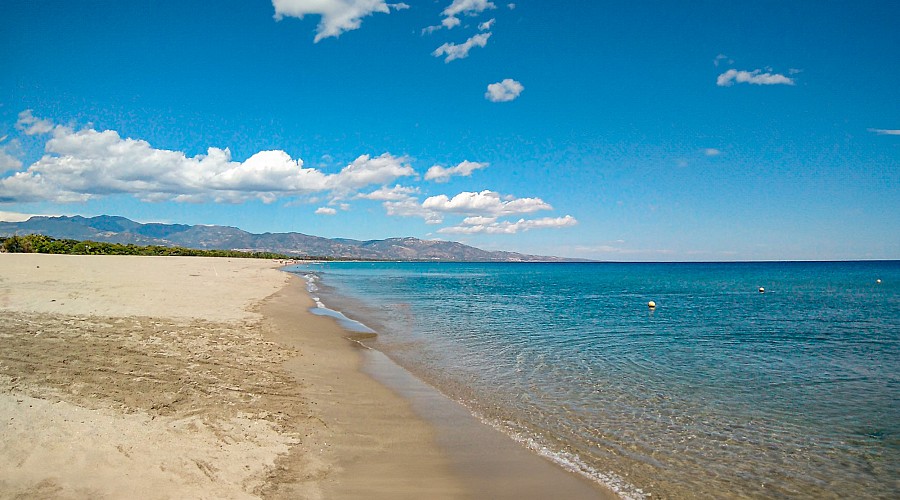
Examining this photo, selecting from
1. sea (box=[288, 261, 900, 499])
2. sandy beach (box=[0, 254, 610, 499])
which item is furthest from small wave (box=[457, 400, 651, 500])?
sandy beach (box=[0, 254, 610, 499])

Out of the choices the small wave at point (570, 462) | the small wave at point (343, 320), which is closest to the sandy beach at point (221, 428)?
the small wave at point (570, 462)

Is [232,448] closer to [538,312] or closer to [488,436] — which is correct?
[488,436]

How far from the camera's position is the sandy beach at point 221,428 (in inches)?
236

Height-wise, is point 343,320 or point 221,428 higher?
point 221,428

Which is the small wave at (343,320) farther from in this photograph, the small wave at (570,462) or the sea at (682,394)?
the small wave at (570,462)

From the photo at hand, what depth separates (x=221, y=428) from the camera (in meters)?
7.89

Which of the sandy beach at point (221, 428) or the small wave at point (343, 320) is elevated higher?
the sandy beach at point (221, 428)

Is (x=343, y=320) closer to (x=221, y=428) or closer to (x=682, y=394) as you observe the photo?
(x=682, y=394)

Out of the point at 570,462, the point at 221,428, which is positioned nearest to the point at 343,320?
the point at 221,428

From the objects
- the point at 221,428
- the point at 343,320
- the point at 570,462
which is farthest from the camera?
the point at 343,320

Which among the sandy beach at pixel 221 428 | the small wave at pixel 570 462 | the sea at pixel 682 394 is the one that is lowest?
the sea at pixel 682 394

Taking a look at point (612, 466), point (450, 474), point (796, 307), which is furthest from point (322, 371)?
point (796, 307)

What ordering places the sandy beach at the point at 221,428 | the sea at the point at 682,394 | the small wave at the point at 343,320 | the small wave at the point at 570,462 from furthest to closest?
1. the small wave at the point at 343,320
2. the sea at the point at 682,394
3. the small wave at the point at 570,462
4. the sandy beach at the point at 221,428

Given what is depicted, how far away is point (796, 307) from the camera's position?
3975 cm
